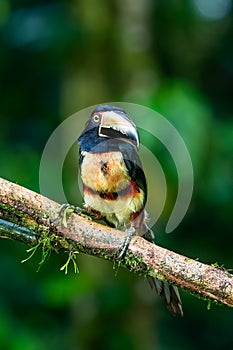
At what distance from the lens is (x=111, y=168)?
206cm

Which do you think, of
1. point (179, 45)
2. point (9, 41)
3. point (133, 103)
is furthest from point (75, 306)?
point (179, 45)

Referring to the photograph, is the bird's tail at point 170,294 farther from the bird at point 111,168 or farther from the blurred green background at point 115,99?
the blurred green background at point 115,99

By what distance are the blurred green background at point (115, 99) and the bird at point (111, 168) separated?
2.99 feet

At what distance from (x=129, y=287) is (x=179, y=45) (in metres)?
1.93

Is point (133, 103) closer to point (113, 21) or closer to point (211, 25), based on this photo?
point (113, 21)

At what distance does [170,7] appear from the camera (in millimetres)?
4242

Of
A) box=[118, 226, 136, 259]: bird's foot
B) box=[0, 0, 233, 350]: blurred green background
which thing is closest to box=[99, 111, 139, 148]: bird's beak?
box=[118, 226, 136, 259]: bird's foot

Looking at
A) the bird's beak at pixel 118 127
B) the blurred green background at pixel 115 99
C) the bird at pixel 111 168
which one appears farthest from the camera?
the blurred green background at pixel 115 99

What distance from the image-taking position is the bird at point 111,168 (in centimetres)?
202

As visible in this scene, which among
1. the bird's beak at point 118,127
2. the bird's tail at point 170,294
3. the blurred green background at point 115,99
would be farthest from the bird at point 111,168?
the blurred green background at point 115,99

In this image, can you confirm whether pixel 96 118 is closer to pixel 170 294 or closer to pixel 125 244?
pixel 125 244

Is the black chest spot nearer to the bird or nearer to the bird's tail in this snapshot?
the bird

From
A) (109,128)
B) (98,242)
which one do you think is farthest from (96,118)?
(98,242)

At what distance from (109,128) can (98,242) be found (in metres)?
0.37
